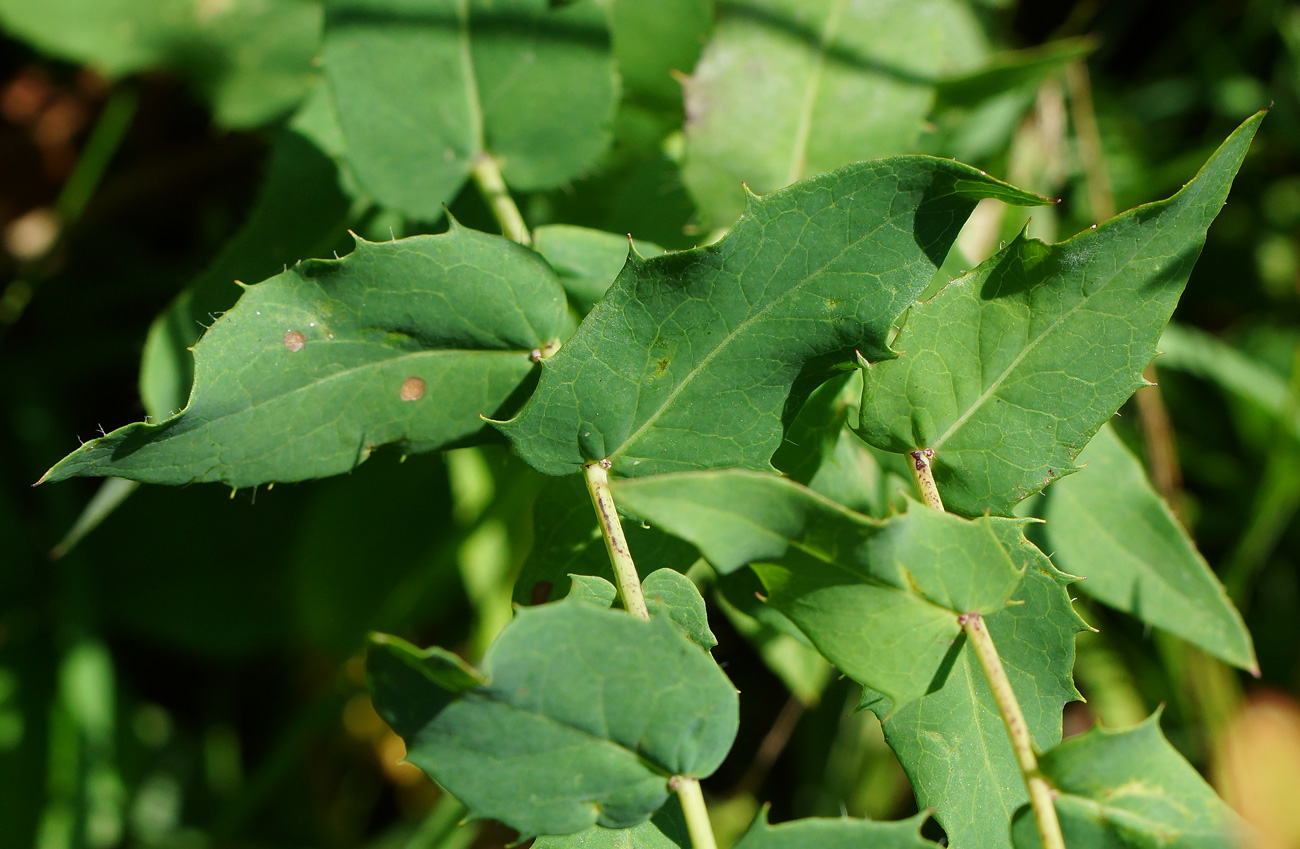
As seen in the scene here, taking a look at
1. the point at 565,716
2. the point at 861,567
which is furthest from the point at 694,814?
the point at 861,567

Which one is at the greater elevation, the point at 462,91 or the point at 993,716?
the point at 462,91

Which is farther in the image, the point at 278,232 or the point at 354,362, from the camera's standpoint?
the point at 278,232

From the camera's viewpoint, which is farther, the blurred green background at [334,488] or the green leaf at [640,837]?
the blurred green background at [334,488]

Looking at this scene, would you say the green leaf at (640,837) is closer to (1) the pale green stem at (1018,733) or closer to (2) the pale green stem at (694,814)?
(2) the pale green stem at (694,814)

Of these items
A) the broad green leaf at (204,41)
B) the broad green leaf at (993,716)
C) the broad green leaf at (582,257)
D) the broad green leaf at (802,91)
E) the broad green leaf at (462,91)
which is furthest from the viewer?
the broad green leaf at (204,41)

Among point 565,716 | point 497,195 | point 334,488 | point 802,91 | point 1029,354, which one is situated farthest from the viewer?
point 334,488

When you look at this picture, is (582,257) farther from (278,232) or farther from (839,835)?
(839,835)

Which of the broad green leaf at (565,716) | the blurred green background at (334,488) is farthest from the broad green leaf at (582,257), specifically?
the broad green leaf at (565,716)
